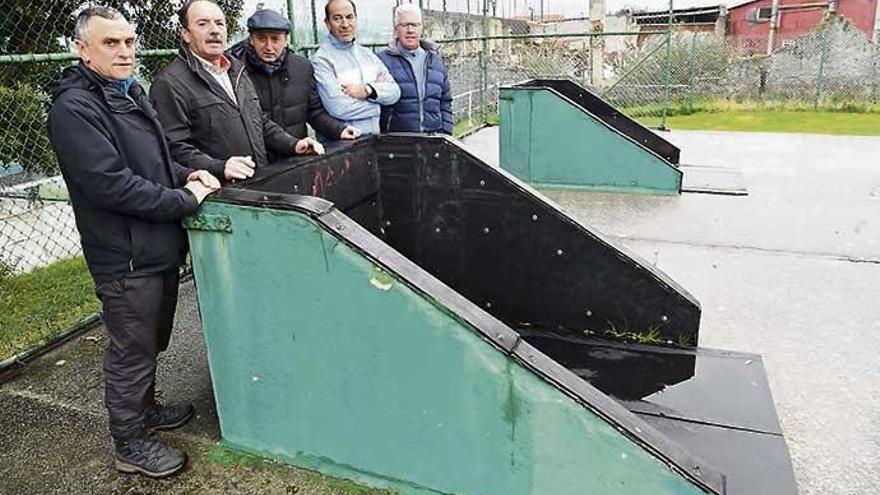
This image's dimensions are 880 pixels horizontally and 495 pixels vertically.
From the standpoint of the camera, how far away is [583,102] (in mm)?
7816

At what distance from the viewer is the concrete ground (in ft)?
8.18

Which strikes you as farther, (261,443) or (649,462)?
(261,443)

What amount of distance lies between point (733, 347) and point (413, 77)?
2392 mm

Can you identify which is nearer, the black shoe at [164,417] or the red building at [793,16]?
the black shoe at [164,417]

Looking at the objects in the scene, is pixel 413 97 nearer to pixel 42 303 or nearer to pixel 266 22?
pixel 266 22

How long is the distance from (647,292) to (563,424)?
4.81ft

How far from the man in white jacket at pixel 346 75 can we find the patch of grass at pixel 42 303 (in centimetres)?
201

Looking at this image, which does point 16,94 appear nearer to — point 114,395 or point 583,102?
point 114,395

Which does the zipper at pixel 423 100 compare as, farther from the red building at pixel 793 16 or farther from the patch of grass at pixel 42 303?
the red building at pixel 793 16

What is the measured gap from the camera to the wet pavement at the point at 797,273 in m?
2.75

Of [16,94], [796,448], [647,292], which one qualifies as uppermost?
[16,94]

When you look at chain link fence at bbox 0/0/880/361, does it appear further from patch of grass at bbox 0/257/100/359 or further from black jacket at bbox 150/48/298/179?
black jacket at bbox 150/48/298/179

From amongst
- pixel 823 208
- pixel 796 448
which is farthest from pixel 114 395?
pixel 823 208

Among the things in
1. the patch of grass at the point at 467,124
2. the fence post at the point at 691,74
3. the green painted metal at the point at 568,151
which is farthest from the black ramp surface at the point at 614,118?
the fence post at the point at 691,74
